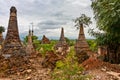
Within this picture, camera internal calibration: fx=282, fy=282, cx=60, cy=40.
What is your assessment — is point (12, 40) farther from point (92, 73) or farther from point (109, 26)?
point (109, 26)

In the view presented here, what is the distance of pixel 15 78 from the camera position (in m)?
18.2

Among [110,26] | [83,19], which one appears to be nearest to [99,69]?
[110,26]

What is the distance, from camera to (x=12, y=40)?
22609 millimetres

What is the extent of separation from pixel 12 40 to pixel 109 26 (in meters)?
8.01

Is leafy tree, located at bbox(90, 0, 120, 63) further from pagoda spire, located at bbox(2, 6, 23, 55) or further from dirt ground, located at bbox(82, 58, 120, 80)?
pagoda spire, located at bbox(2, 6, 23, 55)

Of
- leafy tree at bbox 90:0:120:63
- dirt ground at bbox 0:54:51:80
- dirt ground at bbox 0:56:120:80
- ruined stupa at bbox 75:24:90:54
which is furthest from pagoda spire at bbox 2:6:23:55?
ruined stupa at bbox 75:24:90:54

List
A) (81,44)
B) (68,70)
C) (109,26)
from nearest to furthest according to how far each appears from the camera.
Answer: (68,70), (109,26), (81,44)

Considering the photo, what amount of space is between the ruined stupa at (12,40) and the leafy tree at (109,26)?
6.55 metres

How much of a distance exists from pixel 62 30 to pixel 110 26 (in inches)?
776

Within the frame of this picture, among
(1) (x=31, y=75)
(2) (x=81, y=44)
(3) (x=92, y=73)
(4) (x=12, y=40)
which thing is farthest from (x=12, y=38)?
(2) (x=81, y=44)

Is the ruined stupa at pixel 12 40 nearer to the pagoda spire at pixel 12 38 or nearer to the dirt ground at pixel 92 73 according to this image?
the pagoda spire at pixel 12 38

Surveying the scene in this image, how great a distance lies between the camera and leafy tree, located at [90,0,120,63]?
17.6 m

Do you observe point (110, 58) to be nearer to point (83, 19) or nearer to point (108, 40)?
point (108, 40)

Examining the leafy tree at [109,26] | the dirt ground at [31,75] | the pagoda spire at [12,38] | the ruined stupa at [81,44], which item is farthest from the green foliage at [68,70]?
the ruined stupa at [81,44]
